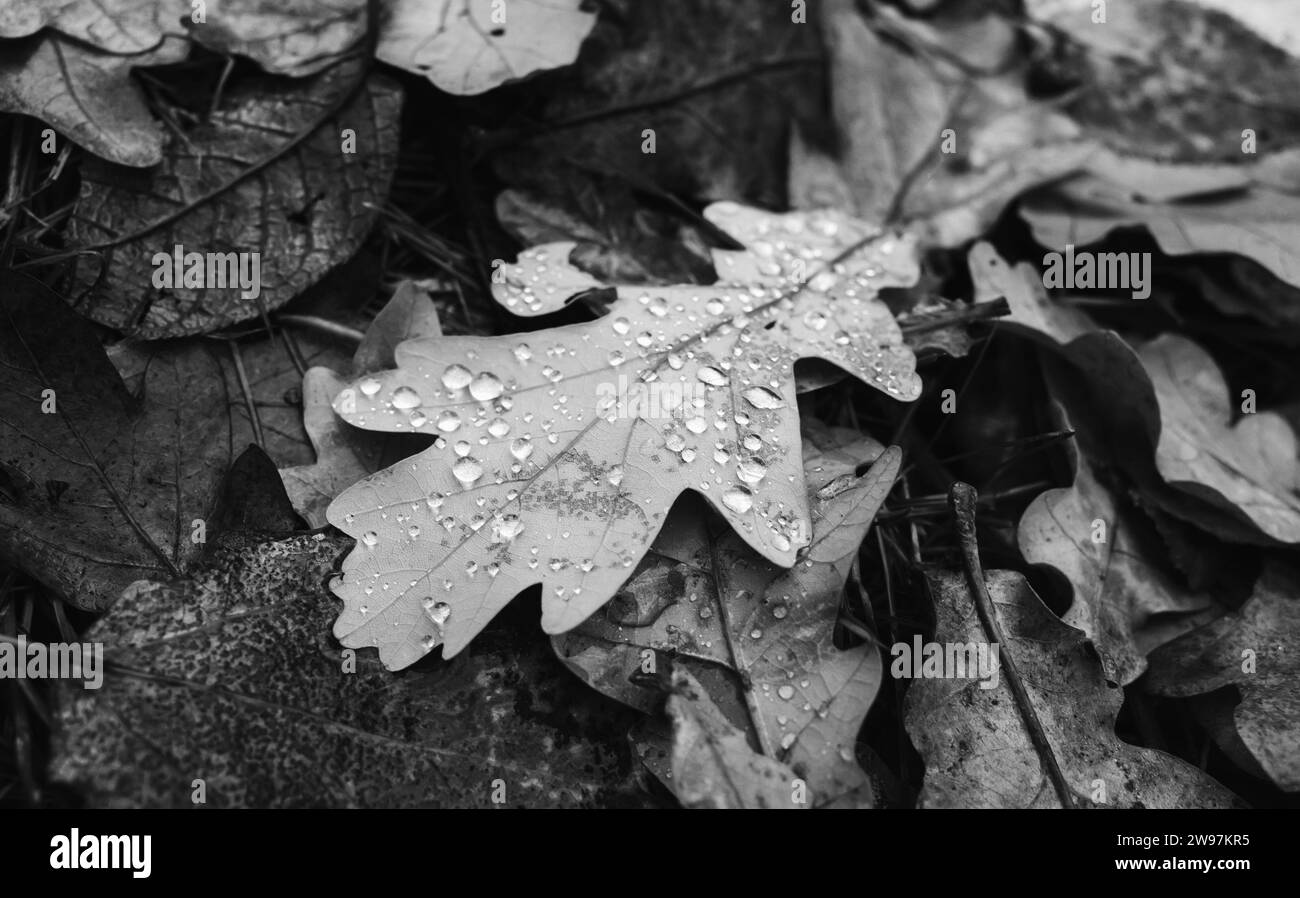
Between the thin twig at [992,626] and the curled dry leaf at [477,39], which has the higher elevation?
the curled dry leaf at [477,39]

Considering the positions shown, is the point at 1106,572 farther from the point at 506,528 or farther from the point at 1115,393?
the point at 506,528

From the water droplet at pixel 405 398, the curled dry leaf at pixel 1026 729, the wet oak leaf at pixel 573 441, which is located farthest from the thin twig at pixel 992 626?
the water droplet at pixel 405 398

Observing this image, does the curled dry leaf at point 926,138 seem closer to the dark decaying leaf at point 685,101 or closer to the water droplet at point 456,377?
the dark decaying leaf at point 685,101

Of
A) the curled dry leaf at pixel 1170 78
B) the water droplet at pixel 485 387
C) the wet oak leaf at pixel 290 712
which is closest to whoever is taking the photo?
the wet oak leaf at pixel 290 712

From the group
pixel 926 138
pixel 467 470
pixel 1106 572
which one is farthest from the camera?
pixel 926 138

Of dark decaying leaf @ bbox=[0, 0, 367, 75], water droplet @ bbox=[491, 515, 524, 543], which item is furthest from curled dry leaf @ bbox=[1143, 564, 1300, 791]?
dark decaying leaf @ bbox=[0, 0, 367, 75]

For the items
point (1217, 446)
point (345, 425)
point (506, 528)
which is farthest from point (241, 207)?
point (1217, 446)
